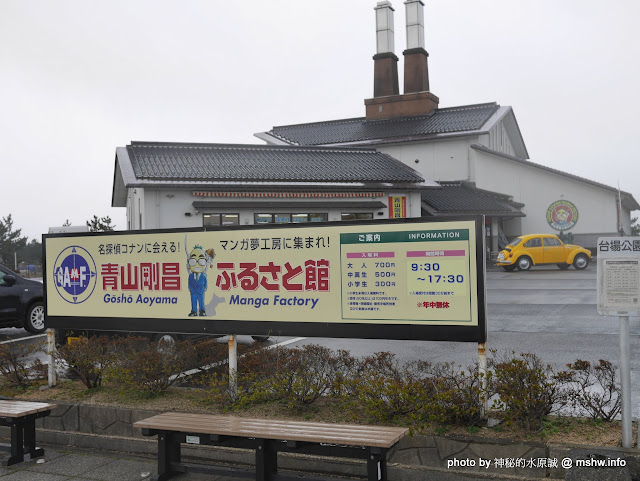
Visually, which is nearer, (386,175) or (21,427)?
(21,427)

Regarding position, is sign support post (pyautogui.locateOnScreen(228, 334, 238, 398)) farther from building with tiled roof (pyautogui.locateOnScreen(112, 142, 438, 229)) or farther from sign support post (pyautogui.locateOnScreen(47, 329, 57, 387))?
building with tiled roof (pyautogui.locateOnScreen(112, 142, 438, 229))

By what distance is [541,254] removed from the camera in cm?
3158

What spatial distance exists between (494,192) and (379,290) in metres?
33.7

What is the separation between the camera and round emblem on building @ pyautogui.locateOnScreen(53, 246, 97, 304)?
772 centimetres

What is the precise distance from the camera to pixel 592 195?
37.2 meters

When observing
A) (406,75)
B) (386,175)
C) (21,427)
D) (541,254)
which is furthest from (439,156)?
(21,427)

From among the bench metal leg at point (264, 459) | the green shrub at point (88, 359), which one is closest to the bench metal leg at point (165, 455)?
the bench metal leg at point (264, 459)

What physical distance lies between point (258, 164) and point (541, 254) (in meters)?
14.7

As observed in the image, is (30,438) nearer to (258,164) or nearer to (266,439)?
(266,439)

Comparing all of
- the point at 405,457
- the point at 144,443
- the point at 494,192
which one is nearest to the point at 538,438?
the point at 405,457

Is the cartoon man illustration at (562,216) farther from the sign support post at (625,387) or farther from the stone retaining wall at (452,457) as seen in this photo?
the stone retaining wall at (452,457)

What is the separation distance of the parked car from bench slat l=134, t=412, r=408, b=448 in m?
27.8

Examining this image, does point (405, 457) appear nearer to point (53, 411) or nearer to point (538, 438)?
point (538, 438)

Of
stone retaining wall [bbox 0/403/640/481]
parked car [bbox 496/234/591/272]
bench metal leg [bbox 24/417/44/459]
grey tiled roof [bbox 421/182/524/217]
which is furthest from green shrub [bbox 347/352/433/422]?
grey tiled roof [bbox 421/182/524/217]
